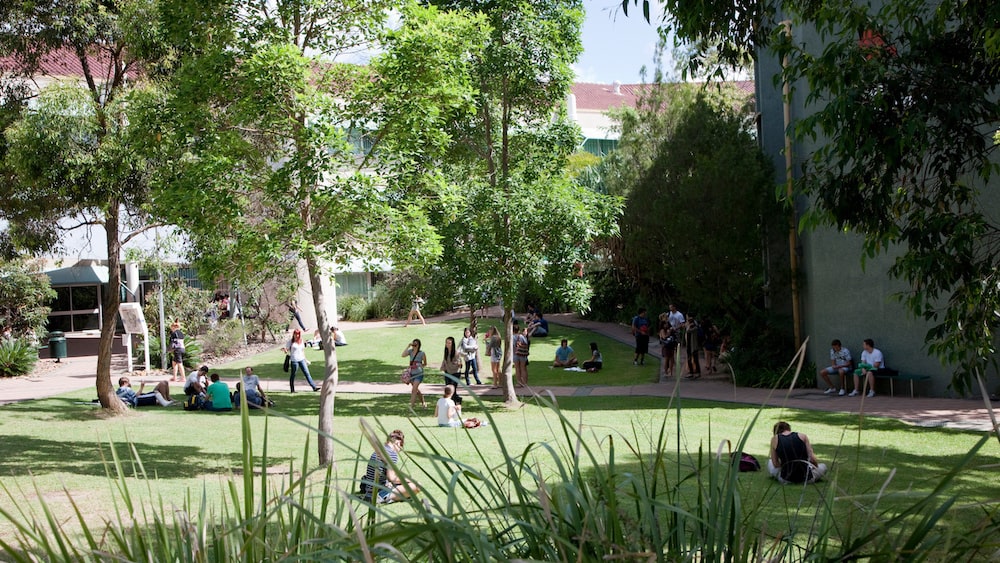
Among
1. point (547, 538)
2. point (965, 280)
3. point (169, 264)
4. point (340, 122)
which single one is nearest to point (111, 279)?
point (340, 122)

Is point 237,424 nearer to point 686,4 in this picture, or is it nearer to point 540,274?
point 540,274

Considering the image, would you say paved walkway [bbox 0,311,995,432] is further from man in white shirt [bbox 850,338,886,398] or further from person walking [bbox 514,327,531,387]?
person walking [bbox 514,327,531,387]

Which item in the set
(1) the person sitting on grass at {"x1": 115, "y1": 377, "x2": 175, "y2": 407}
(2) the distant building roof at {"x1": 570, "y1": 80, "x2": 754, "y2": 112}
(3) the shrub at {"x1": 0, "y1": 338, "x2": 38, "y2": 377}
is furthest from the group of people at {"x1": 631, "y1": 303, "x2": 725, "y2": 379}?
(2) the distant building roof at {"x1": 570, "y1": 80, "x2": 754, "y2": 112}

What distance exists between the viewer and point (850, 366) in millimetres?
19656

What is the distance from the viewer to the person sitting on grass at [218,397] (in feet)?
64.7

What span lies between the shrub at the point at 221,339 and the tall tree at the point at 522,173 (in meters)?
13.5

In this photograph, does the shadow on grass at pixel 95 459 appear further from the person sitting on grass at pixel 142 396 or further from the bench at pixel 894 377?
the bench at pixel 894 377

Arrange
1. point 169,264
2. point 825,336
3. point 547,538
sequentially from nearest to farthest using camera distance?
point 547,538 → point 825,336 → point 169,264

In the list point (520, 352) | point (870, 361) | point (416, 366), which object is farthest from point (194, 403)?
point (870, 361)

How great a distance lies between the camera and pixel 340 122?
1228 centimetres

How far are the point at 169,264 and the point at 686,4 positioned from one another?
22.5 m

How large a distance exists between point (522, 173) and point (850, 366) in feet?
27.0

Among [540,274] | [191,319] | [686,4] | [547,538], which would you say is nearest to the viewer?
[547,538]

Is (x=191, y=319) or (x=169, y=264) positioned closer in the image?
(x=169, y=264)
